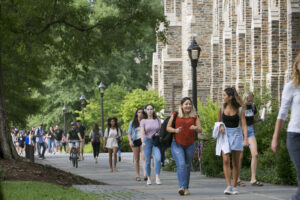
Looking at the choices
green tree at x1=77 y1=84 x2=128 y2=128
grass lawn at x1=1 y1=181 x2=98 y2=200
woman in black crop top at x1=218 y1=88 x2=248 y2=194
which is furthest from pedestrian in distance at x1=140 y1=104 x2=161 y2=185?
green tree at x1=77 y1=84 x2=128 y2=128

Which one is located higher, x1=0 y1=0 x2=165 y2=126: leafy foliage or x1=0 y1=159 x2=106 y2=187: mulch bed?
x1=0 y1=0 x2=165 y2=126: leafy foliage

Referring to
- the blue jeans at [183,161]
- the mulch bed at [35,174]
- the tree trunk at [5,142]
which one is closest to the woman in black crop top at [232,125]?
the blue jeans at [183,161]

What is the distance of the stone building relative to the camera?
30031 millimetres

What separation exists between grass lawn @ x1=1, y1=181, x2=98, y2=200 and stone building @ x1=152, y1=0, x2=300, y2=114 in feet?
42.9

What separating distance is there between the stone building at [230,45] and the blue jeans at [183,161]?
12565 millimetres

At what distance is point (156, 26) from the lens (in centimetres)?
1866

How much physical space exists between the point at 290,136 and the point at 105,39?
40.9ft

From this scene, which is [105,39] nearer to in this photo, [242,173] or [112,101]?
[242,173]

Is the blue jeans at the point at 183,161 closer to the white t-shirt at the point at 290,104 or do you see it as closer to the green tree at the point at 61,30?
the white t-shirt at the point at 290,104

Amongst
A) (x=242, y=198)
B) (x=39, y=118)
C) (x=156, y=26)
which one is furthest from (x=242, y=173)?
(x=39, y=118)

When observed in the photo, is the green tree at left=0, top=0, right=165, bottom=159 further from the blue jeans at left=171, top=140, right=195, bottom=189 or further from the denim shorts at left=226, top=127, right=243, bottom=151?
the denim shorts at left=226, top=127, right=243, bottom=151

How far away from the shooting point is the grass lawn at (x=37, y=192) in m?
9.80

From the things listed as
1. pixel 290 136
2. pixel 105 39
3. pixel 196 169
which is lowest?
pixel 196 169

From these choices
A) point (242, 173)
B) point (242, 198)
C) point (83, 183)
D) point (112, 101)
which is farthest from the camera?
point (112, 101)
